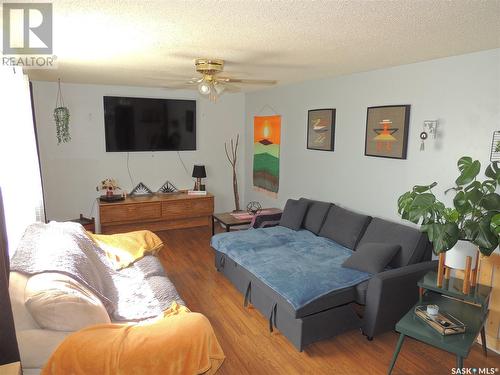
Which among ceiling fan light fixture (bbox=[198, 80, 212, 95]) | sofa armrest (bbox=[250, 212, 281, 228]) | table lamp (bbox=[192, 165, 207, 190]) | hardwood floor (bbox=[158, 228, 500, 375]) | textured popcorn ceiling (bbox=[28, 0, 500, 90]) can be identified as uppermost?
textured popcorn ceiling (bbox=[28, 0, 500, 90])

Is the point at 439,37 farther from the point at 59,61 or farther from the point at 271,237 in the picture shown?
the point at 59,61

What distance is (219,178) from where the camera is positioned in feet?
20.9

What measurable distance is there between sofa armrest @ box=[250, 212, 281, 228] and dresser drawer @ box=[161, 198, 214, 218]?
1377mm

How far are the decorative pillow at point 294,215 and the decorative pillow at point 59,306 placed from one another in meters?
2.72

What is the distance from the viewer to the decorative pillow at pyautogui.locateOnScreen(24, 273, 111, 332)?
1.85 metres

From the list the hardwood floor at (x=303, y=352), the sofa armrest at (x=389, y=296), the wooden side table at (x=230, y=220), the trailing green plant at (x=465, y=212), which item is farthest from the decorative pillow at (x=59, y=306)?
the wooden side table at (x=230, y=220)

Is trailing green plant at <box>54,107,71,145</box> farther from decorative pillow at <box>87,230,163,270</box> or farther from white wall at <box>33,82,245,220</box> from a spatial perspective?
decorative pillow at <box>87,230,163,270</box>

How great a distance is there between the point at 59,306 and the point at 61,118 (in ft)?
13.1

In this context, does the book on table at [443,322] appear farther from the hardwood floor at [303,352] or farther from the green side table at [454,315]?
the hardwood floor at [303,352]

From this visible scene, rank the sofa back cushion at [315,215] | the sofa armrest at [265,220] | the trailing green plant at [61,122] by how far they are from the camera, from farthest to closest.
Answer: the trailing green plant at [61,122] → the sofa armrest at [265,220] → the sofa back cushion at [315,215]

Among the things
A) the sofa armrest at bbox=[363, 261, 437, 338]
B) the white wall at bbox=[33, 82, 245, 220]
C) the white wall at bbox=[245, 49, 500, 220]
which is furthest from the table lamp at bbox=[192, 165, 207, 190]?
the sofa armrest at bbox=[363, 261, 437, 338]

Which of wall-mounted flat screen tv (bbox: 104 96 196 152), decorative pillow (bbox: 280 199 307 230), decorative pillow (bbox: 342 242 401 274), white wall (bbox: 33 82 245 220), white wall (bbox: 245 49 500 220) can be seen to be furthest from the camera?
wall-mounted flat screen tv (bbox: 104 96 196 152)

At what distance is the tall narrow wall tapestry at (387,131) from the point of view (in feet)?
11.3

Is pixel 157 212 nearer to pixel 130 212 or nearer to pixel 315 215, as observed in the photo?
pixel 130 212
